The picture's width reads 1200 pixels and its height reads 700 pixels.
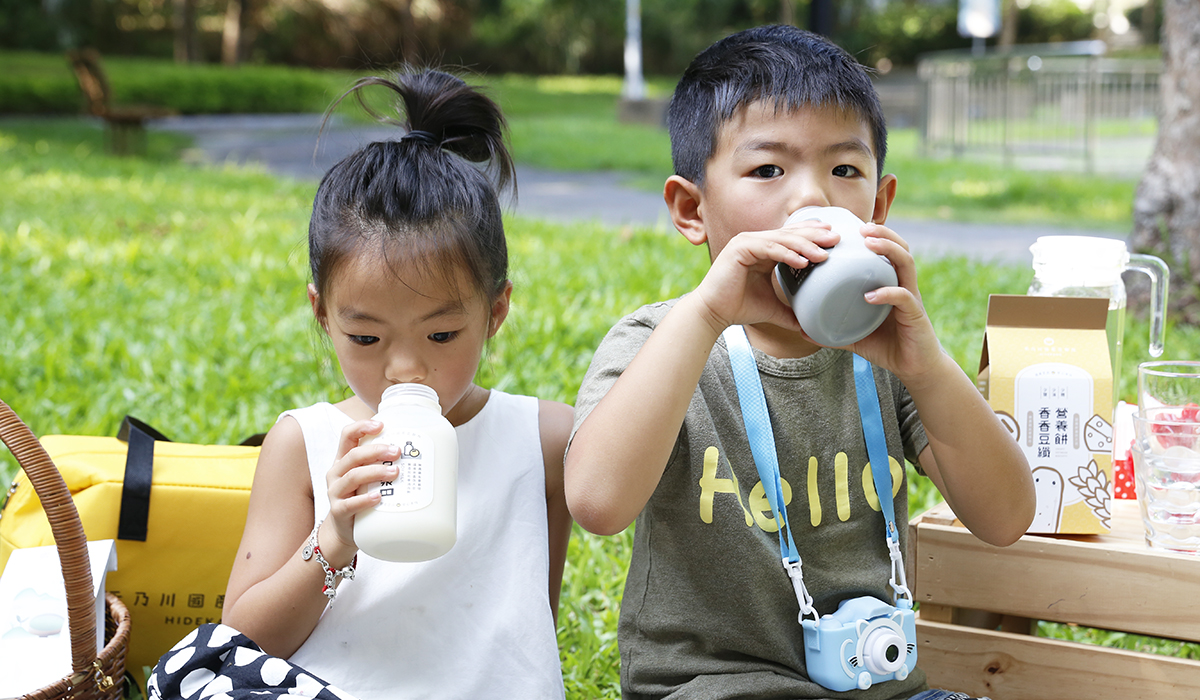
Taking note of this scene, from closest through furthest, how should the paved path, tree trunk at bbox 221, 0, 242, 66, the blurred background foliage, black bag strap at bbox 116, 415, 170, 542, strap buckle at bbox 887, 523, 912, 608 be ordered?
strap buckle at bbox 887, 523, 912, 608 → black bag strap at bbox 116, 415, 170, 542 → the paved path → the blurred background foliage → tree trunk at bbox 221, 0, 242, 66

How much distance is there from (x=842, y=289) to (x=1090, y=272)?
34.9 inches

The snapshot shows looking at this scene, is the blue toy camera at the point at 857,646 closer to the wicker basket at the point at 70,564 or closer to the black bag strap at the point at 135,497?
the wicker basket at the point at 70,564

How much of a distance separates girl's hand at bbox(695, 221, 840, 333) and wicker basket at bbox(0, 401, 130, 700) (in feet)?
3.28

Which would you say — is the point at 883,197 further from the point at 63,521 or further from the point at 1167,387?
the point at 63,521

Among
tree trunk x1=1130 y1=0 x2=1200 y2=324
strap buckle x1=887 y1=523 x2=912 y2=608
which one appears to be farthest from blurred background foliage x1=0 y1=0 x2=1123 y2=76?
strap buckle x1=887 y1=523 x2=912 y2=608

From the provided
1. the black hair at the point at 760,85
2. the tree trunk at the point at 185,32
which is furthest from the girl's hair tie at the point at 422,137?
the tree trunk at the point at 185,32

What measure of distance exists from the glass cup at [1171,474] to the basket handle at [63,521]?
1.70 meters

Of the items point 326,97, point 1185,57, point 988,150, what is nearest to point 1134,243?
point 1185,57

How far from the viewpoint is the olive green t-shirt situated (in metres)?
1.58

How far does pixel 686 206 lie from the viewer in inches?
65.3

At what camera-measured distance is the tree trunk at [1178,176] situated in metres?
4.54

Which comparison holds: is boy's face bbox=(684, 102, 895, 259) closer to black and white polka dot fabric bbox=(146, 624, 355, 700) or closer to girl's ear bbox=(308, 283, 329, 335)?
girl's ear bbox=(308, 283, 329, 335)

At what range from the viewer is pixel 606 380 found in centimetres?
154

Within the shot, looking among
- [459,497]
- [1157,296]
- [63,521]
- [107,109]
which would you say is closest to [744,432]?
[459,497]
